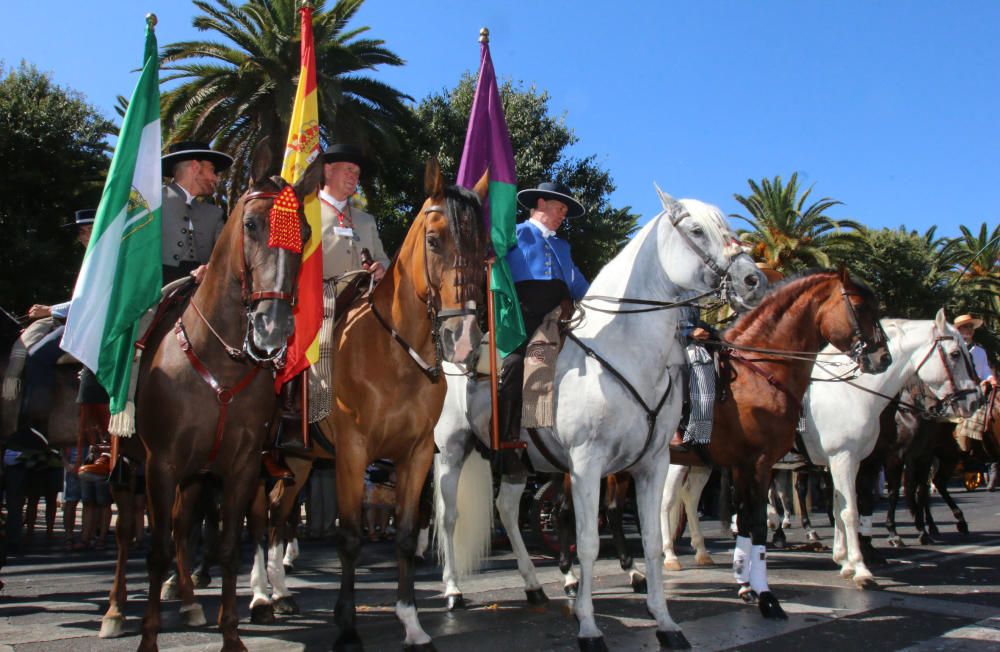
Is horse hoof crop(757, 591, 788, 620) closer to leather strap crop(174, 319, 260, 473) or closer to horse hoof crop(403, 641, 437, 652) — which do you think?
horse hoof crop(403, 641, 437, 652)

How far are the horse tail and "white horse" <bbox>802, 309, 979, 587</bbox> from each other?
3777mm

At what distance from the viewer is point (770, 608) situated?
6.59 metres

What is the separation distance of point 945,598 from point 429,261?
5.89 m

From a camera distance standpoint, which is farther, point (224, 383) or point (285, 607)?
point (285, 607)

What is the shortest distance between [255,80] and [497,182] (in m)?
15.7

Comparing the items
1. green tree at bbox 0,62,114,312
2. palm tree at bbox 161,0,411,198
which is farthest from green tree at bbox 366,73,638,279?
green tree at bbox 0,62,114,312

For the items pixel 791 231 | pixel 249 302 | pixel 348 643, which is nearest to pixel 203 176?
pixel 249 302

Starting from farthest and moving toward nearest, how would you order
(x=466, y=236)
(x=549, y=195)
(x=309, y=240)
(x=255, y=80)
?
1. (x=255, y=80)
2. (x=549, y=195)
3. (x=309, y=240)
4. (x=466, y=236)

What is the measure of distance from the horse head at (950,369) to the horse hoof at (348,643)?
26.4 feet

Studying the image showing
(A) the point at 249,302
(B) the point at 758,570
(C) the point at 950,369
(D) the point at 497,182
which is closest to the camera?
(A) the point at 249,302

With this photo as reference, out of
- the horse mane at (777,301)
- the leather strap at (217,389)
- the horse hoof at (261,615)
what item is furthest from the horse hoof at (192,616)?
the horse mane at (777,301)

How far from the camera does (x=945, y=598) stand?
7539mm

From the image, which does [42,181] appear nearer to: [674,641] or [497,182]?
[497,182]

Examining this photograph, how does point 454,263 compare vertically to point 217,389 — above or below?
above
